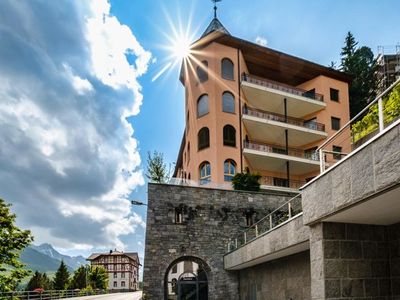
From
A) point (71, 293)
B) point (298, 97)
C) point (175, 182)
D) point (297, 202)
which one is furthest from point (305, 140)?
point (71, 293)

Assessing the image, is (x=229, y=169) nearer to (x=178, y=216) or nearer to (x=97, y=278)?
(x=178, y=216)

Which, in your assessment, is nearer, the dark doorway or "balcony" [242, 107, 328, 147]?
the dark doorway

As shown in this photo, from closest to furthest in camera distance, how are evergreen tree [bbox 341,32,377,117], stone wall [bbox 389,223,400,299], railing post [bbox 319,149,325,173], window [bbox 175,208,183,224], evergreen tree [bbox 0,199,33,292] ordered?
stone wall [bbox 389,223,400,299], railing post [bbox 319,149,325,173], evergreen tree [bbox 0,199,33,292], window [bbox 175,208,183,224], evergreen tree [bbox 341,32,377,117]

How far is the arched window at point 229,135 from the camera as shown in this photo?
93.8ft

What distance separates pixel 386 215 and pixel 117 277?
106 meters

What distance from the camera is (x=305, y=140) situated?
108 feet

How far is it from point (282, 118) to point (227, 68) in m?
6.00

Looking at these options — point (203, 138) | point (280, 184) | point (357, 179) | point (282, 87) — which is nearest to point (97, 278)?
point (280, 184)

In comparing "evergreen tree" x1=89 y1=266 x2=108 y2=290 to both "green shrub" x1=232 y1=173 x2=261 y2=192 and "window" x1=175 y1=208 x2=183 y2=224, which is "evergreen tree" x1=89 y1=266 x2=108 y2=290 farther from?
"window" x1=175 y1=208 x2=183 y2=224

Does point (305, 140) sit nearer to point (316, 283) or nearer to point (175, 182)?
point (175, 182)

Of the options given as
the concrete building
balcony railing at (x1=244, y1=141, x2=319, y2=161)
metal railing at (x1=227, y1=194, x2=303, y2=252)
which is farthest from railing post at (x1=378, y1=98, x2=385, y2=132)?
the concrete building

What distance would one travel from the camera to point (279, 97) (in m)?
31.7

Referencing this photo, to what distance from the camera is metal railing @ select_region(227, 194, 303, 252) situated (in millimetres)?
10855

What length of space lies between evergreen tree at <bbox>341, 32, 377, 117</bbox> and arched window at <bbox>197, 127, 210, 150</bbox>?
53.5 ft
